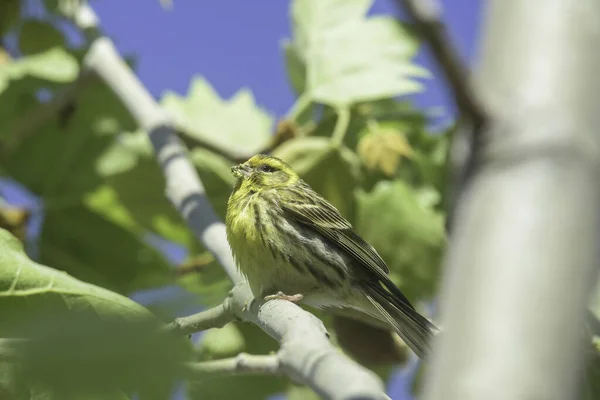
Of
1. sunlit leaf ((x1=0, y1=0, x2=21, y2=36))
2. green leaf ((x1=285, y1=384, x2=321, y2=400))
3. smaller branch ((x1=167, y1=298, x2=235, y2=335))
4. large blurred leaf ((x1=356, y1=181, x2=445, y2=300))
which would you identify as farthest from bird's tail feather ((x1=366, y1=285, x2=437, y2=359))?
sunlit leaf ((x1=0, y1=0, x2=21, y2=36))

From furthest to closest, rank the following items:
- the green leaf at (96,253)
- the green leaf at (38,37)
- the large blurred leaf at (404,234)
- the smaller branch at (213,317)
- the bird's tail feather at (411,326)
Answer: the green leaf at (38,37), the green leaf at (96,253), the large blurred leaf at (404,234), the bird's tail feather at (411,326), the smaller branch at (213,317)

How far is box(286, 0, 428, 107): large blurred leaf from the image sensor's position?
3432 millimetres

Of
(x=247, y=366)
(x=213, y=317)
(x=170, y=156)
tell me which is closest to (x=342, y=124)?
(x=170, y=156)

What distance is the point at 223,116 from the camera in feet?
13.4

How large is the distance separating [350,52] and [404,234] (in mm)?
810

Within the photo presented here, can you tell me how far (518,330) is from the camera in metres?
0.77

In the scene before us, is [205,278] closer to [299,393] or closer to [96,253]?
[299,393]

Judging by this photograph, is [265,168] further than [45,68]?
No

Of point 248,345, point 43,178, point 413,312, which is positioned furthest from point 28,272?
point 43,178

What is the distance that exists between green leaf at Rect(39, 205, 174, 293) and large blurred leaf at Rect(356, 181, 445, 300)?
89cm

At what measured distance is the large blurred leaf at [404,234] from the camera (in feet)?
10.9

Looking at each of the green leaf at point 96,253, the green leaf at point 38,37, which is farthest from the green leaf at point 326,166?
the green leaf at point 38,37

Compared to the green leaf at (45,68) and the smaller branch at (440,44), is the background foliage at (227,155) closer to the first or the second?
the green leaf at (45,68)

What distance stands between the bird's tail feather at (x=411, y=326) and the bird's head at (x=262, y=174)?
0.79m
